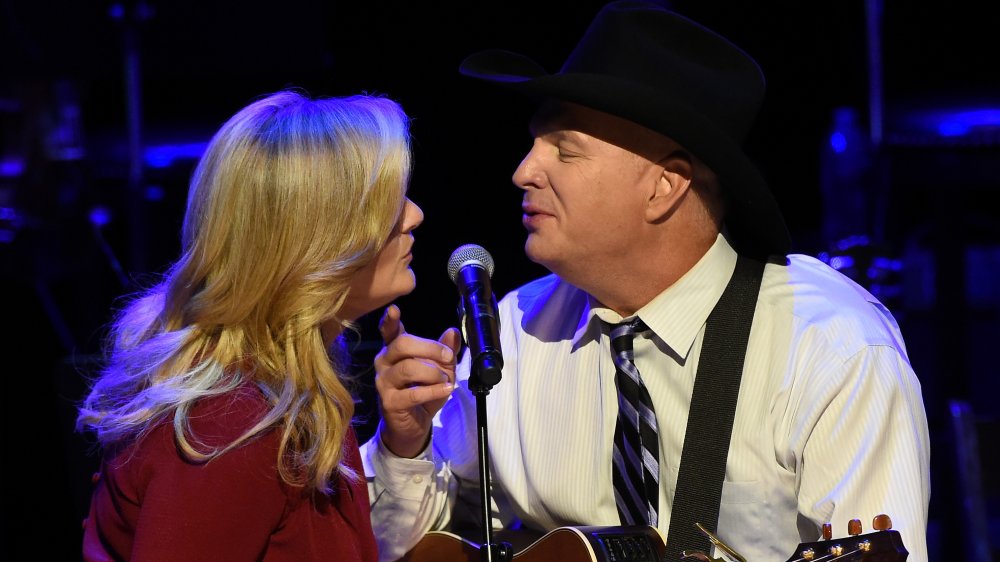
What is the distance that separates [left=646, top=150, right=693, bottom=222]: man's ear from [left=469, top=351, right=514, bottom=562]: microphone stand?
880mm

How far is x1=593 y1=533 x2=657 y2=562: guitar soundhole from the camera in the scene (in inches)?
95.9

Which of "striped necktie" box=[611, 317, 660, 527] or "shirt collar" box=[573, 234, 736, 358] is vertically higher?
"shirt collar" box=[573, 234, 736, 358]

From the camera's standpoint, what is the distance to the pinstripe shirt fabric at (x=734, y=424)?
2426 millimetres

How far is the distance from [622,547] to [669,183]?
35.3 inches

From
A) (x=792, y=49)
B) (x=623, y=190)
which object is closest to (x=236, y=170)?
(x=623, y=190)

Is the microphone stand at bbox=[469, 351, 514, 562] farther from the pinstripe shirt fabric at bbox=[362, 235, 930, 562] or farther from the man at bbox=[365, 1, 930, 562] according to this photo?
the pinstripe shirt fabric at bbox=[362, 235, 930, 562]

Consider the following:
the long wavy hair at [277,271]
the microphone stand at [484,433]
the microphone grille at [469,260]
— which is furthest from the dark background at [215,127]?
the microphone stand at [484,433]

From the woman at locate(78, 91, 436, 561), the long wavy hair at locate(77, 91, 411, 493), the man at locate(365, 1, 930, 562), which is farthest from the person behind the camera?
the man at locate(365, 1, 930, 562)

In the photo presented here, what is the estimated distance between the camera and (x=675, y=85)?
268 centimetres

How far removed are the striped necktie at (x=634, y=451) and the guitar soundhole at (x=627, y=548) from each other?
169 millimetres

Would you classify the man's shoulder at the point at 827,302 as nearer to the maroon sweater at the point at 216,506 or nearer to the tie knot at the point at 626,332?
the tie knot at the point at 626,332

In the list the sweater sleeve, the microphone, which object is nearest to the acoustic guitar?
the microphone

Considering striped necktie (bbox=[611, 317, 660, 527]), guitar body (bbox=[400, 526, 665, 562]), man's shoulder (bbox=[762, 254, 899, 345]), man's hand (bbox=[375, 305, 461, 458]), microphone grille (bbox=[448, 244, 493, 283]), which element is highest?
microphone grille (bbox=[448, 244, 493, 283])

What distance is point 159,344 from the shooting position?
7.88 ft
